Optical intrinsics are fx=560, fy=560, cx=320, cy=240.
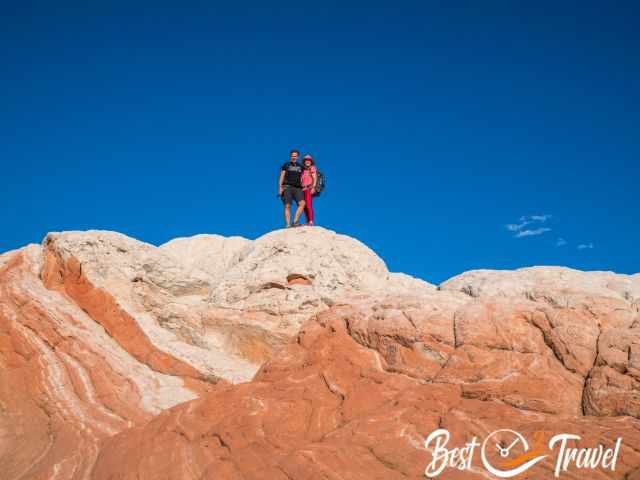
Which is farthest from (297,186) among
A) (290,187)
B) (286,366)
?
(286,366)

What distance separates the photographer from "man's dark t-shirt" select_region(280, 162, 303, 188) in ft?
54.2

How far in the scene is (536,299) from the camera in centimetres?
838

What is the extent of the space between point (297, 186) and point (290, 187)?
21 centimetres

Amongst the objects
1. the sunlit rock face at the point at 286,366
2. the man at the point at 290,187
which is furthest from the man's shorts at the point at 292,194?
the sunlit rock face at the point at 286,366

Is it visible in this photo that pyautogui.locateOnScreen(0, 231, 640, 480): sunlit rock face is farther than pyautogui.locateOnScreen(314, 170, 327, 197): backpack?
No

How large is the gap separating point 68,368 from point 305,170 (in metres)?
8.67

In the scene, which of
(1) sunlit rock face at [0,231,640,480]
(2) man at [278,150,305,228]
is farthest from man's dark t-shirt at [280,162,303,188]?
(1) sunlit rock face at [0,231,640,480]

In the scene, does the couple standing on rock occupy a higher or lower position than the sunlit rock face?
higher

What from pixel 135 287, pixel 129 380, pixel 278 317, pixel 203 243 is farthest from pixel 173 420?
pixel 203 243

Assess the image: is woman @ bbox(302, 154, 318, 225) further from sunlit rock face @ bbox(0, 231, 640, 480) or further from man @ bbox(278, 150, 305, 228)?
sunlit rock face @ bbox(0, 231, 640, 480)

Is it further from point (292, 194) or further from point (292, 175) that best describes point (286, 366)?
point (292, 175)

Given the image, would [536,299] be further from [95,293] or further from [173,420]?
[95,293]

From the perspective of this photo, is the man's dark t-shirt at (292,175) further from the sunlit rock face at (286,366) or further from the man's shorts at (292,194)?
the sunlit rock face at (286,366)

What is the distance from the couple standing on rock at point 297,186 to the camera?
16.5 m
